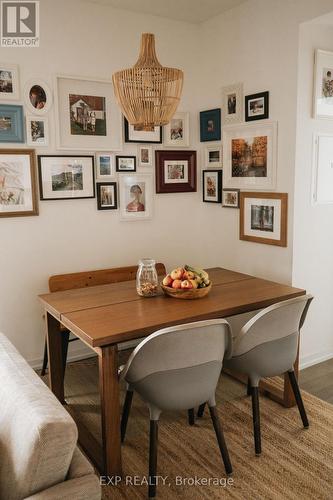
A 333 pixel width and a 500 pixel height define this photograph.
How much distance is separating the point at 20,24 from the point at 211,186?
1895 mm

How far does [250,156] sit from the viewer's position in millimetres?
3361

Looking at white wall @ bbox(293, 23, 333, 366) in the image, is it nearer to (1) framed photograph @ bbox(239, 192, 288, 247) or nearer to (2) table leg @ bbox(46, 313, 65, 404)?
(1) framed photograph @ bbox(239, 192, 288, 247)

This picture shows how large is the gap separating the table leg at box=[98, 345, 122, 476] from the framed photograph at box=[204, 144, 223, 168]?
2184mm

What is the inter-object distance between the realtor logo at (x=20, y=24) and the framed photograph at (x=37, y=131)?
20.0 inches

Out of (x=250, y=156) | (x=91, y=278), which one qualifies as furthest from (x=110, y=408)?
(x=250, y=156)

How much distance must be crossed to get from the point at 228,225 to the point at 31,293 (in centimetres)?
167

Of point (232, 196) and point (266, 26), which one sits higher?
point (266, 26)

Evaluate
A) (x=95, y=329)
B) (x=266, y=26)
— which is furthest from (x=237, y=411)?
(x=266, y=26)

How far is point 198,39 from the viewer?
3768 mm

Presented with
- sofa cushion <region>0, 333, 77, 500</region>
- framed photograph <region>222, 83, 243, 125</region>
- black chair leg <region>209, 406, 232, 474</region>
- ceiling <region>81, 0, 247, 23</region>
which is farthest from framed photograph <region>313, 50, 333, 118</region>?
sofa cushion <region>0, 333, 77, 500</region>

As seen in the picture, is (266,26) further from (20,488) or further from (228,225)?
(20,488)

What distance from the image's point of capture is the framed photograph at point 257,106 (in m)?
3.16

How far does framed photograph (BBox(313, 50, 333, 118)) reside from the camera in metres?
2.98

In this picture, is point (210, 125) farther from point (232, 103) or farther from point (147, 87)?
point (147, 87)
